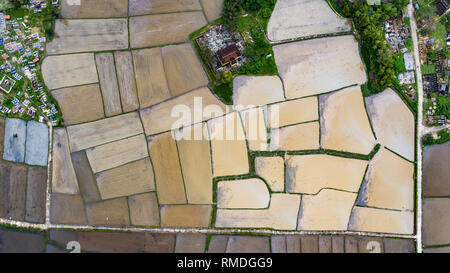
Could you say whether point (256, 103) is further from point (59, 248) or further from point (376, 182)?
point (59, 248)

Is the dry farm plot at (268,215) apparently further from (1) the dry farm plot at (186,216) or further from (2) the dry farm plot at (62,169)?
(2) the dry farm plot at (62,169)

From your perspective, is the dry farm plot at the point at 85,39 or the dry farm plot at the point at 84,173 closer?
the dry farm plot at the point at 84,173

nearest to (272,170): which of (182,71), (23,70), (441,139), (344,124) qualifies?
(344,124)

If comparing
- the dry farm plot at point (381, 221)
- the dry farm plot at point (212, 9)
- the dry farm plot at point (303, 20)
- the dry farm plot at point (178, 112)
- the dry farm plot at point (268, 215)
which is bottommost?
the dry farm plot at point (381, 221)

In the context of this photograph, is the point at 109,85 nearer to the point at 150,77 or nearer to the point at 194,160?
the point at 150,77

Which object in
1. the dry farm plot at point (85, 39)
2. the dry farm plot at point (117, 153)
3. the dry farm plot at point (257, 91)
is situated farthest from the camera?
the dry farm plot at point (85, 39)

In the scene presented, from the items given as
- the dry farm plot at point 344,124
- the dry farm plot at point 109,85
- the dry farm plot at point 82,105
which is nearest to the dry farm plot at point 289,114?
the dry farm plot at point 344,124
